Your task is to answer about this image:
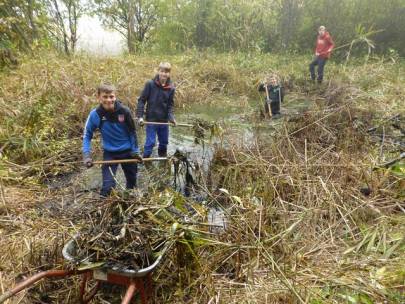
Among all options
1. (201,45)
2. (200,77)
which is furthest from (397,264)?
(201,45)

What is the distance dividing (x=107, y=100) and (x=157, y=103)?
1413 millimetres

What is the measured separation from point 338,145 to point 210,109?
14.6 ft

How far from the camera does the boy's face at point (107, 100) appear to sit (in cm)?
346

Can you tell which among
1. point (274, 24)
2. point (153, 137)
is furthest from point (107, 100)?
point (274, 24)

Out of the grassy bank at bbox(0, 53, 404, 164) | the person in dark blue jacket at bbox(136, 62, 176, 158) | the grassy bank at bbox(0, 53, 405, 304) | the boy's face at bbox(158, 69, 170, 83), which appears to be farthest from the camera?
the grassy bank at bbox(0, 53, 404, 164)

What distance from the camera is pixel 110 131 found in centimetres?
368

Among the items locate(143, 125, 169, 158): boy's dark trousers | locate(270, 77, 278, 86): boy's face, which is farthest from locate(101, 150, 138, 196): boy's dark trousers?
locate(270, 77, 278, 86): boy's face

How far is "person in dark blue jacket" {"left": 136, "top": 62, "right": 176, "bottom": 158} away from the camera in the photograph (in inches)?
187

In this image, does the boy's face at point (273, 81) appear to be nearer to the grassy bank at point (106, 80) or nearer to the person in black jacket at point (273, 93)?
the person in black jacket at point (273, 93)

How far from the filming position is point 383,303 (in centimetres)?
194

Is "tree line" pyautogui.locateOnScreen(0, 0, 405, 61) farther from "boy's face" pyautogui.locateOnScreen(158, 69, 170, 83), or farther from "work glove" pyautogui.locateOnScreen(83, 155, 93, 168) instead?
"work glove" pyautogui.locateOnScreen(83, 155, 93, 168)

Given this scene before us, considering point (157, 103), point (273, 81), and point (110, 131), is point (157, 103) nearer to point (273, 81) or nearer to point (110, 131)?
point (110, 131)

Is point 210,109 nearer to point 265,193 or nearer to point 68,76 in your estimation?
point 68,76

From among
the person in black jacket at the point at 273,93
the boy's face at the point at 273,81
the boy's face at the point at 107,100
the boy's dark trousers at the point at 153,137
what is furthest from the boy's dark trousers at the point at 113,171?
the boy's face at the point at 273,81
